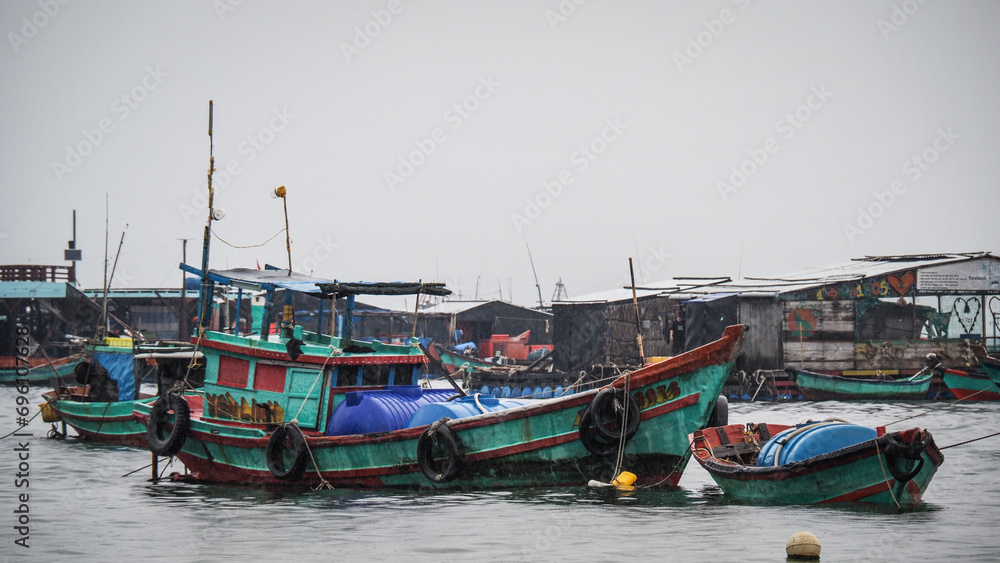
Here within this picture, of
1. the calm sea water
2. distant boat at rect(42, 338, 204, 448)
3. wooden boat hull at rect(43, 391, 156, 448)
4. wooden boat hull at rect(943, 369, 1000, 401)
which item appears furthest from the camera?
wooden boat hull at rect(943, 369, 1000, 401)

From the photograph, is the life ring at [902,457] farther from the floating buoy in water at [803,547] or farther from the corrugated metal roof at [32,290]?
the corrugated metal roof at [32,290]

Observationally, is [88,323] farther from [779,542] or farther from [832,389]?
[779,542]

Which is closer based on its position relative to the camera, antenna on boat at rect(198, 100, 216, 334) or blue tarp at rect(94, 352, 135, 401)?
antenna on boat at rect(198, 100, 216, 334)

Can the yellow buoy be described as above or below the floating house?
below

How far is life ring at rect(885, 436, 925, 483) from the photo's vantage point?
11.5 meters

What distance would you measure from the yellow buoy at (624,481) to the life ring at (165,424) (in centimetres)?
798

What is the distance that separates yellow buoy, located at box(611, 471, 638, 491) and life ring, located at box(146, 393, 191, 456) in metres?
7.98

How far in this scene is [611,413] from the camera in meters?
13.6

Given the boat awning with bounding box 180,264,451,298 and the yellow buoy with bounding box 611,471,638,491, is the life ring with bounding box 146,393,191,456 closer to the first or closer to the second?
the boat awning with bounding box 180,264,451,298

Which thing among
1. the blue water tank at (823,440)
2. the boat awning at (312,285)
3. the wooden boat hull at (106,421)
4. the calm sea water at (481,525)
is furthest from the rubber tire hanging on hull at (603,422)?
the wooden boat hull at (106,421)

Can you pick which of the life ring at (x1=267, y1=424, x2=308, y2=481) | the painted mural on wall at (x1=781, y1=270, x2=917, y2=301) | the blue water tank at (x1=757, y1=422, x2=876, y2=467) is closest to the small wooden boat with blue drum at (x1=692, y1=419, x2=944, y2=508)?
the blue water tank at (x1=757, y1=422, x2=876, y2=467)

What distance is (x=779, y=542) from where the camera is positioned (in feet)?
33.5

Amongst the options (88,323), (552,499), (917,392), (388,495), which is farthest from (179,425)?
(88,323)

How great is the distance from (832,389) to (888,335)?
6175 millimetres
